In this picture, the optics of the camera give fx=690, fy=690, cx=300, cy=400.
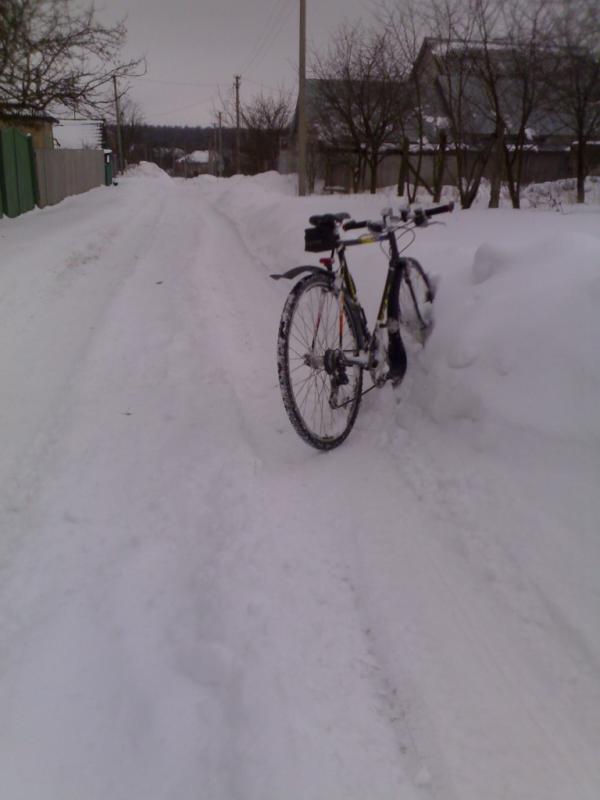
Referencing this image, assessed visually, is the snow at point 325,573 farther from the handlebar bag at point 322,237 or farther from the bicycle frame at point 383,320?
the handlebar bag at point 322,237

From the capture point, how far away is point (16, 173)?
17000 millimetres

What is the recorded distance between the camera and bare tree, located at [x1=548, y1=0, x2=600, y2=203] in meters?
10.9

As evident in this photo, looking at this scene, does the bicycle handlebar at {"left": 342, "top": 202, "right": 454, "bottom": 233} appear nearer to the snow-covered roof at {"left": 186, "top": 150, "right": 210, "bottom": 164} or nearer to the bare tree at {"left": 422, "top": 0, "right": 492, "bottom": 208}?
the bare tree at {"left": 422, "top": 0, "right": 492, "bottom": 208}

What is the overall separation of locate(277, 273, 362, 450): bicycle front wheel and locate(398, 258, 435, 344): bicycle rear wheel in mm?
475

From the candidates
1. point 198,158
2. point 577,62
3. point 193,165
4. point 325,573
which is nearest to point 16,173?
point 577,62

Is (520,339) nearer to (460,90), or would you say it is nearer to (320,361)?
(320,361)

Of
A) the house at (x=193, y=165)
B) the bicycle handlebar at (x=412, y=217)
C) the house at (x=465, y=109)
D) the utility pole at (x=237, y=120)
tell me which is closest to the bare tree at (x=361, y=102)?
the house at (x=465, y=109)

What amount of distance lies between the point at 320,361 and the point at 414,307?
86cm

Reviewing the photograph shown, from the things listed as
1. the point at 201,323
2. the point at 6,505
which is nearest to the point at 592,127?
the point at 201,323

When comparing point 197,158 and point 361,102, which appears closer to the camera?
point 361,102

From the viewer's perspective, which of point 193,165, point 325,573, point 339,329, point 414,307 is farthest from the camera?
point 193,165

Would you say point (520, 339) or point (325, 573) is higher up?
point (520, 339)

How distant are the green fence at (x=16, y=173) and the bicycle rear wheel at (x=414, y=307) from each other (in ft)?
47.9

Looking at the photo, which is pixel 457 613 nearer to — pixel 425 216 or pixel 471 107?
pixel 425 216
